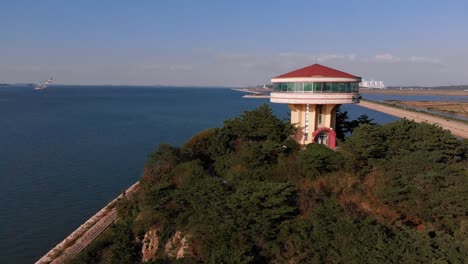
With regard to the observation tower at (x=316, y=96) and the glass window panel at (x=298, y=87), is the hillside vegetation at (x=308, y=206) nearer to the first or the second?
the observation tower at (x=316, y=96)

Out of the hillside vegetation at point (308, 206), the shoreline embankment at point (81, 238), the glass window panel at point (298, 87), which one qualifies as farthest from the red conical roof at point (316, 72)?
the shoreline embankment at point (81, 238)

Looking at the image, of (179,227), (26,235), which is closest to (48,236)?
(26,235)

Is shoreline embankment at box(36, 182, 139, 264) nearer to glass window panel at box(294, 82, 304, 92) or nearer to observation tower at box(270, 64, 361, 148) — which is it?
observation tower at box(270, 64, 361, 148)

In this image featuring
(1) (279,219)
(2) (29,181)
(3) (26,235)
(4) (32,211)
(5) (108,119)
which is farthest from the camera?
(5) (108,119)

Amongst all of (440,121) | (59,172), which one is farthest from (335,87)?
(440,121)

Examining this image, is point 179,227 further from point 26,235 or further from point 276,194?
point 26,235

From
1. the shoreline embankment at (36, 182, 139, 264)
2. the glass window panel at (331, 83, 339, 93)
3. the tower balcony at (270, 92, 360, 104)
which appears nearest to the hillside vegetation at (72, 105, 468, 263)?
the shoreline embankment at (36, 182, 139, 264)
